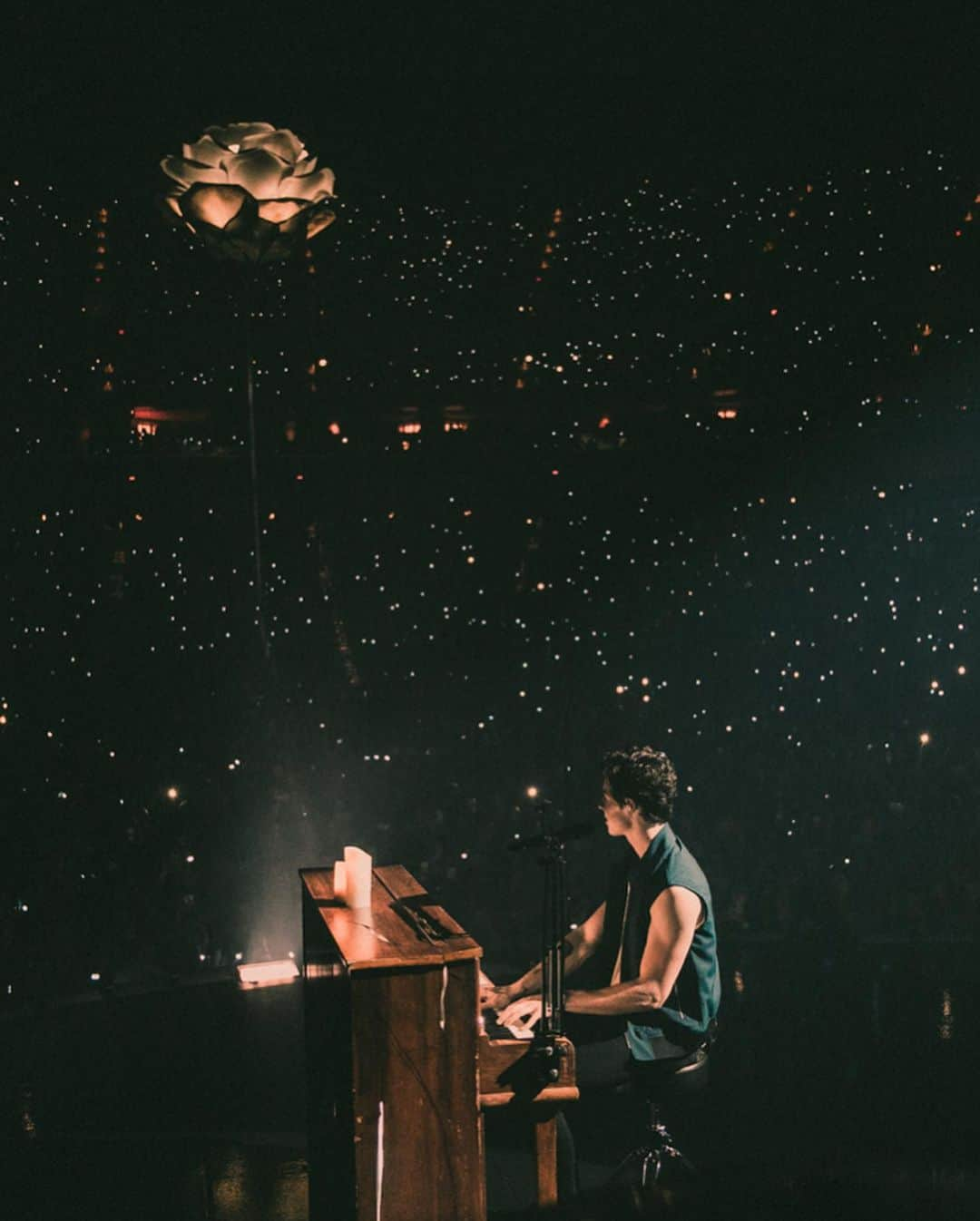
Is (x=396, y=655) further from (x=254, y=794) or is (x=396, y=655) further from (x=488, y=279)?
(x=488, y=279)

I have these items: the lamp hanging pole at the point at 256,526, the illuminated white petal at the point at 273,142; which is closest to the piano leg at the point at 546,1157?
the illuminated white petal at the point at 273,142

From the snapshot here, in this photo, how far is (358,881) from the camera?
10.6 ft

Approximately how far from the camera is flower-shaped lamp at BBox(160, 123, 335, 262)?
436 cm

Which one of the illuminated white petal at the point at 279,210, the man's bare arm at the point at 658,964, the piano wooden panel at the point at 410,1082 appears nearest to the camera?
the piano wooden panel at the point at 410,1082

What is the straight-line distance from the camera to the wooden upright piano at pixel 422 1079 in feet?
8.80

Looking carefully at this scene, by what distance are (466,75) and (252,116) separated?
1.00 m

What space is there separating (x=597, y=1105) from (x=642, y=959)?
1137 millimetres

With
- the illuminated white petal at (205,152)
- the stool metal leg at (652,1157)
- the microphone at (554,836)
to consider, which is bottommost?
the stool metal leg at (652,1157)

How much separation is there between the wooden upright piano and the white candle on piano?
301 mm

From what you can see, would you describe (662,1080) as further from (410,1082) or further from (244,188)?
(244,188)

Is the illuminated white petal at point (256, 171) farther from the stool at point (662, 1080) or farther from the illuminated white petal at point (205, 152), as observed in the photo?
the stool at point (662, 1080)

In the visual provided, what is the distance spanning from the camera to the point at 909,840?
6.69 m

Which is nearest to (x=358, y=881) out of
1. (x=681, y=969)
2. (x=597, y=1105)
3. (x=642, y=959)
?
(x=642, y=959)

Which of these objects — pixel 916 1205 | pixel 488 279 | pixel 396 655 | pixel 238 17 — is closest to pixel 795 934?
pixel 396 655
